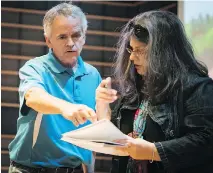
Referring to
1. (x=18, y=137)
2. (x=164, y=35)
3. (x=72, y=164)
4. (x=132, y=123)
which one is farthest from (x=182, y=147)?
(x=18, y=137)

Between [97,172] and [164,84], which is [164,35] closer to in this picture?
[164,84]

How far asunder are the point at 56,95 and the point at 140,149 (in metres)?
0.68

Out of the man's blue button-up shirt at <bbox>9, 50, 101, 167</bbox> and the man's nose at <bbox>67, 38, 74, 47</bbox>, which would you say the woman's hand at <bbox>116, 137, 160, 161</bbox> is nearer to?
the man's blue button-up shirt at <bbox>9, 50, 101, 167</bbox>

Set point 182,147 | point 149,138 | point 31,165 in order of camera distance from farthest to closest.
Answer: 1. point 31,165
2. point 149,138
3. point 182,147

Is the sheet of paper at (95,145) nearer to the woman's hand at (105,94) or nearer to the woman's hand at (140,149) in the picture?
the woman's hand at (140,149)

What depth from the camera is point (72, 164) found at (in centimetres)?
204

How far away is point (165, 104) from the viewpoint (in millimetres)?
1591

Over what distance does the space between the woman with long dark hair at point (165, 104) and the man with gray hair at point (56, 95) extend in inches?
14.1

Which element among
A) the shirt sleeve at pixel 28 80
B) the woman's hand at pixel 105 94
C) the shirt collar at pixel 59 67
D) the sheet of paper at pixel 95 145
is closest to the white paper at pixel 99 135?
the sheet of paper at pixel 95 145

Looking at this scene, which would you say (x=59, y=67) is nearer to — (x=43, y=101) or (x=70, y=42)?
(x=70, y=42)

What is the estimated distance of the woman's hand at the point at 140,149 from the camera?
146cm

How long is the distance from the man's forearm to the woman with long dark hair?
16 cm

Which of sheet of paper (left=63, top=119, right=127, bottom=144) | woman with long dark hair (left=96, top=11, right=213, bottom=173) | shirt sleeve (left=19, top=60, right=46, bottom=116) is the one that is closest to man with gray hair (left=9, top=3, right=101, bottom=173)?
shirt sleeve (left=19, top=60, right=46, bottom=116)

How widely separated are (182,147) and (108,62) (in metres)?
4.54
